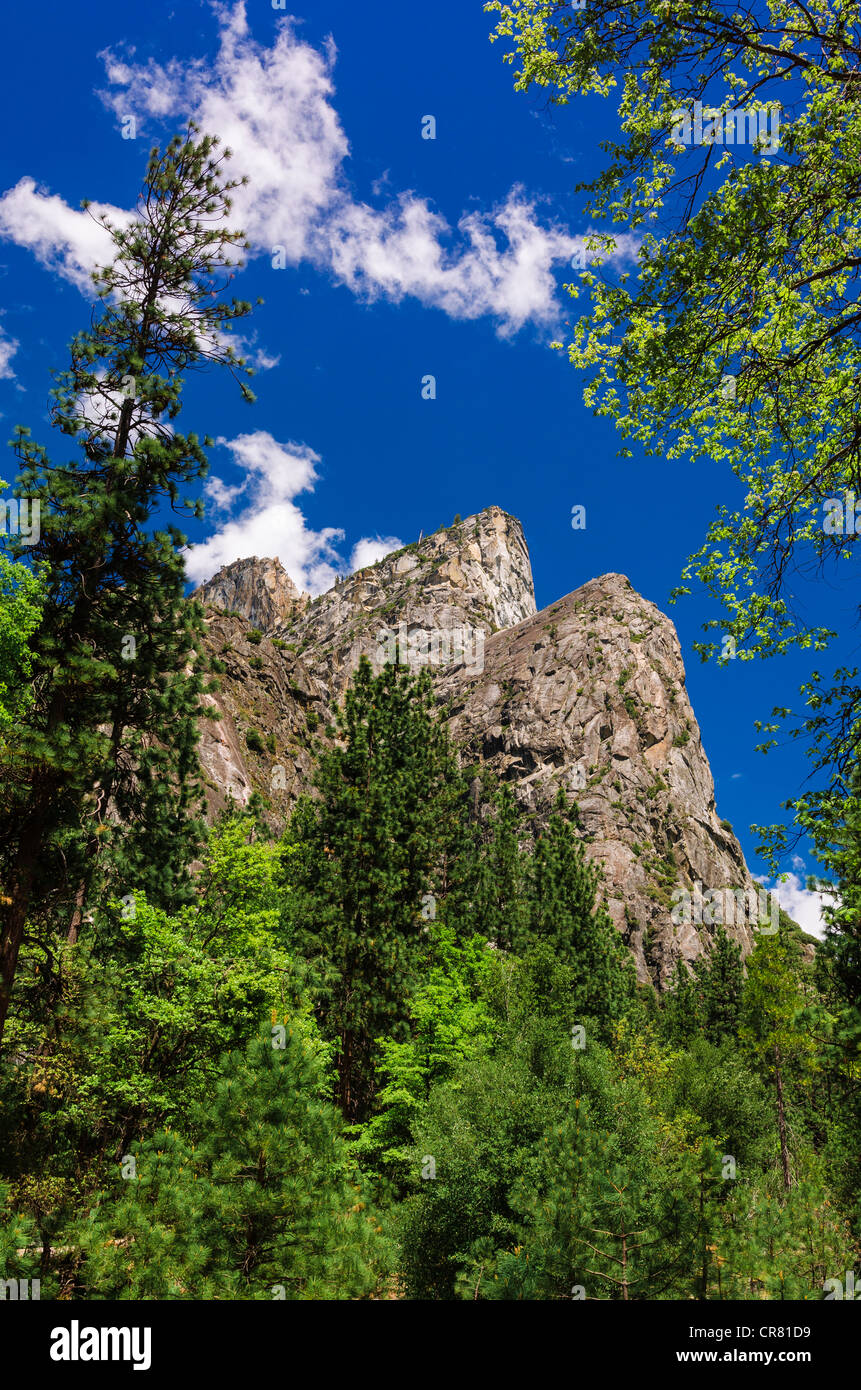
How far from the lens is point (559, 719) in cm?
10381

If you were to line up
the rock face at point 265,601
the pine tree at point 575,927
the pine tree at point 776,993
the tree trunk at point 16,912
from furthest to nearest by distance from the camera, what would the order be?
the rock face at point 265,601
the pine tree at point 575,927
the pine tree at point 776,993
the tree trunk at point 16,912

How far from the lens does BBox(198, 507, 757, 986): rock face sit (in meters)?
73.2

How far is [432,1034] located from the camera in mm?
17719

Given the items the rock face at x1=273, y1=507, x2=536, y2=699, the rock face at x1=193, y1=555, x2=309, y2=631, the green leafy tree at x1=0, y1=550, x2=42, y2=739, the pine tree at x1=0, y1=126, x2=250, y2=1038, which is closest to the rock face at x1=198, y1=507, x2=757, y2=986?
the rock face at x1=273, y1=507, x2=536, y2=699

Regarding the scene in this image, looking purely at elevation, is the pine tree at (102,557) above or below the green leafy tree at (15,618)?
below

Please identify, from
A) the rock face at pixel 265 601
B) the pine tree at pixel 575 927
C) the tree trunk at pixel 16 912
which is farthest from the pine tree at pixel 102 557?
the rock face at pixel 265 601

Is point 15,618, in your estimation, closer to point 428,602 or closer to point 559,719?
point 559,719

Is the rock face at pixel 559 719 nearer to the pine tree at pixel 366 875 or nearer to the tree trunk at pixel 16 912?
the pine tree at pixel 366 875

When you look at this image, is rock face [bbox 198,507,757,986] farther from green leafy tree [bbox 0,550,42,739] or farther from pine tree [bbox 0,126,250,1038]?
pine tree [bbox 0,126,250,1038]

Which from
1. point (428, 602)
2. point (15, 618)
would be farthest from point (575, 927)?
point (428, 602)

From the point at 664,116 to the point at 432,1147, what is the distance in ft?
45.8

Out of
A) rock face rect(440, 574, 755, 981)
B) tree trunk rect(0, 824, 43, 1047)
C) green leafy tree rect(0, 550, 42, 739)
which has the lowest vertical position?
tree trunk rect(0, 824, 43, 1047)

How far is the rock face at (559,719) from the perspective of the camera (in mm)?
73188

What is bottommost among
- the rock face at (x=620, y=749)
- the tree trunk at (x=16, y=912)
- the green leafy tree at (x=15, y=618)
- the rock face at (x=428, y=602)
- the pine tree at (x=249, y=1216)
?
the pine tree at (x=249, y=1216)
